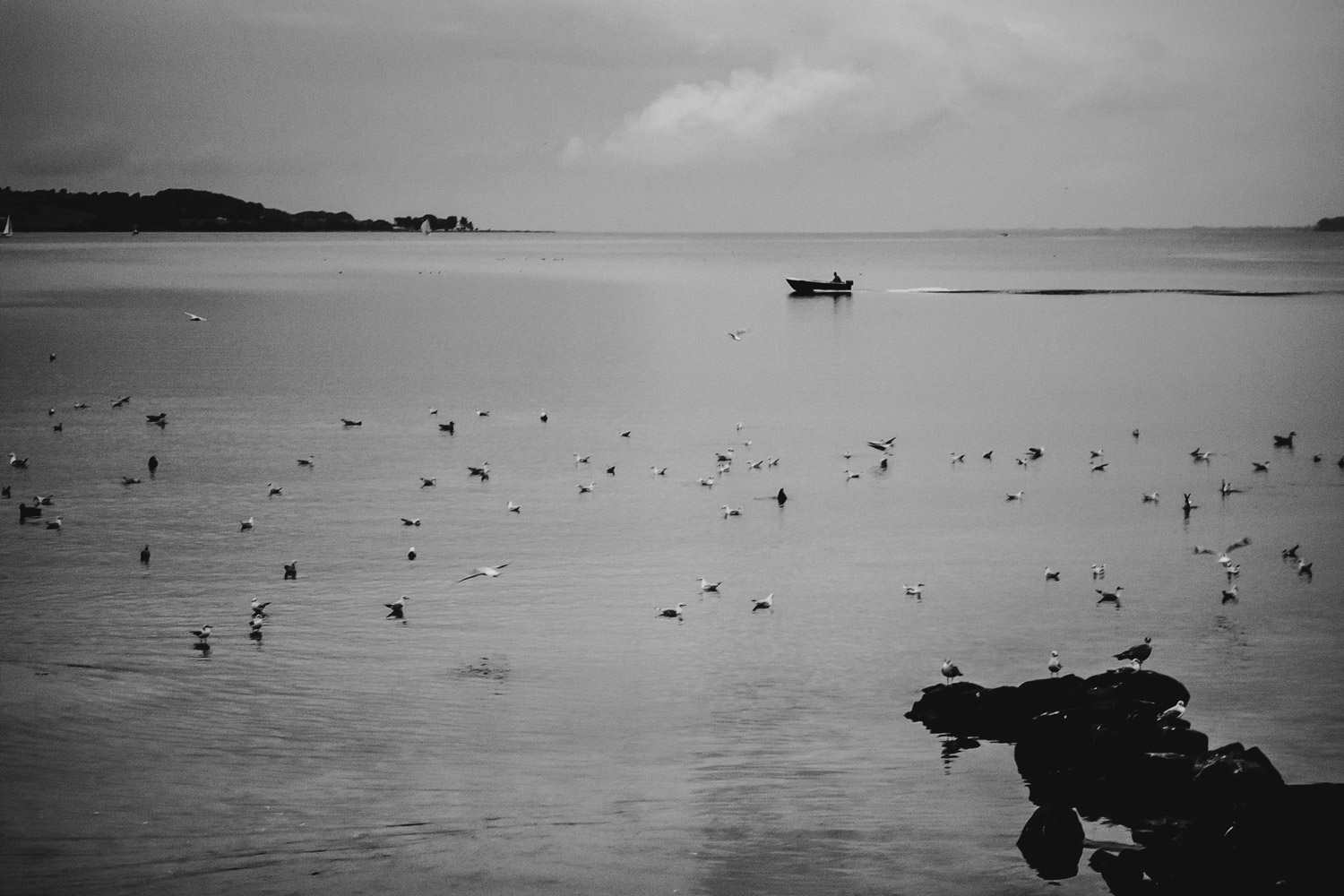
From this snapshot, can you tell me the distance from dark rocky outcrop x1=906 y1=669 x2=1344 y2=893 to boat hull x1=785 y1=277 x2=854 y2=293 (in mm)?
96567

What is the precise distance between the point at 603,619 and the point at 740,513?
933cm

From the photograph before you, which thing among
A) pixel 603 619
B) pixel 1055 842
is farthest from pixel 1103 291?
pixel 1055 842

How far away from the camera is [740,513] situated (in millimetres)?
32406

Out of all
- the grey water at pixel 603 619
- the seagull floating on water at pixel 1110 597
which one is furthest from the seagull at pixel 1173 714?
the seagull floating on water at pixel 1110 597

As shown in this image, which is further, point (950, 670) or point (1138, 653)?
point (1138, 653)

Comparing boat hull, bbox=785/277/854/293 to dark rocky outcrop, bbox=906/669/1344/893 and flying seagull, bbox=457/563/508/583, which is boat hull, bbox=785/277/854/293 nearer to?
flying seagull, bbox=457/563/508/583

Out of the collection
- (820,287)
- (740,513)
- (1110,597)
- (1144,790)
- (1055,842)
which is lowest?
(1055,842)

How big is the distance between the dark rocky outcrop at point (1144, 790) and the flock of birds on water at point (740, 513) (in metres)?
0.76

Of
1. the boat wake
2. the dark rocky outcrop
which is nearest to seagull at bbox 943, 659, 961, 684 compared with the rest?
the dark rocky outcrop

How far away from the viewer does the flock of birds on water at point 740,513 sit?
71.1 feet

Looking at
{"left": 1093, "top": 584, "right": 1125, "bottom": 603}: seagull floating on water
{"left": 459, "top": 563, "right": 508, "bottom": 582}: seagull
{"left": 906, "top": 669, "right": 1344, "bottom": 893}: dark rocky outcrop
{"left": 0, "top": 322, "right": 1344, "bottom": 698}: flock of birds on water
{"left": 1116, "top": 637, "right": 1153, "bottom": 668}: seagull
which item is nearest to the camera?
{"left": 906, "top": 669, "right": 1344, "bottom": 893}: dark rocky outcrop

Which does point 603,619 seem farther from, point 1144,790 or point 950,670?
point 1144,790

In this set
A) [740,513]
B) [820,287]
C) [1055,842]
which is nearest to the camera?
[1055,842]

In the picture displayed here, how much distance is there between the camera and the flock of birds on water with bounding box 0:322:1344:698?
21.7 meters
